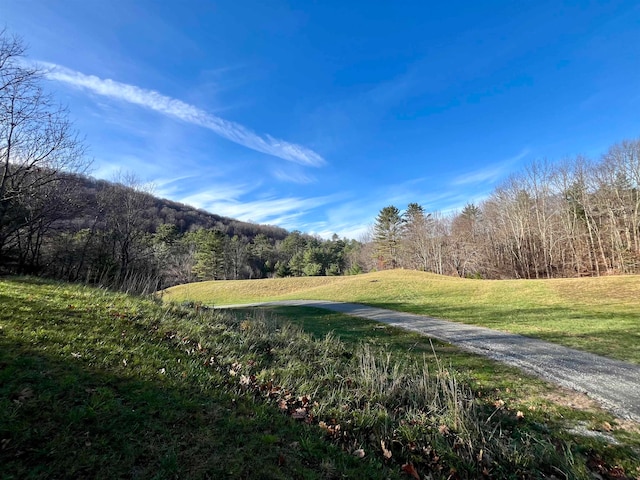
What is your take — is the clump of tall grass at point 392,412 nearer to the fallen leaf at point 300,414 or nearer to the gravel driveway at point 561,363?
the fallen leaf at point 300,414

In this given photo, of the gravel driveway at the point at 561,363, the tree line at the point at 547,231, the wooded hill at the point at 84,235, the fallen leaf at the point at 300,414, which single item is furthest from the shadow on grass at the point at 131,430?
the tree line at the point at 547,231

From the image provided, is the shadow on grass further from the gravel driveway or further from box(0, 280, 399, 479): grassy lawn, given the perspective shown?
the gravel driveway

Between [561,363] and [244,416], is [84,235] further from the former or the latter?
[561,363]

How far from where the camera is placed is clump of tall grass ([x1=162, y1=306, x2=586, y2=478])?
3158 millimetres

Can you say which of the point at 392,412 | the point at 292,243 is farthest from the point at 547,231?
the point at 292,243

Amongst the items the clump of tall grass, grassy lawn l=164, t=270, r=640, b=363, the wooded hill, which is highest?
the wooded hill

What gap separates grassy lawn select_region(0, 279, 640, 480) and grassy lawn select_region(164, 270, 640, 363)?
13.7ft

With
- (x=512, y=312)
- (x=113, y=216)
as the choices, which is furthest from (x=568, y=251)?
(x=113, y=216)

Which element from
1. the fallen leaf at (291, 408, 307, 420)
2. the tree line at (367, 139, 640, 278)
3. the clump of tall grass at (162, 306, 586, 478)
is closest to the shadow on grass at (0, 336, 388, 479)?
the fallen leaf at (291, 408, 307, 420)

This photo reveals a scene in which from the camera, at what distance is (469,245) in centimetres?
4309

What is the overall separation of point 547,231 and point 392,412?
40.0 meters

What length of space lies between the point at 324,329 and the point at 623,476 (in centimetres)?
801

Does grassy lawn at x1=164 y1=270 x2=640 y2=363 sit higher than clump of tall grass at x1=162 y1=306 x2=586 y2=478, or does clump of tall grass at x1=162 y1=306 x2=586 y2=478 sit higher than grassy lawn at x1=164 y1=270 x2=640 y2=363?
grassy lawn at x1=164 y1=270 x2=640 y2=363

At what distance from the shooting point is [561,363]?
19.8 feet
